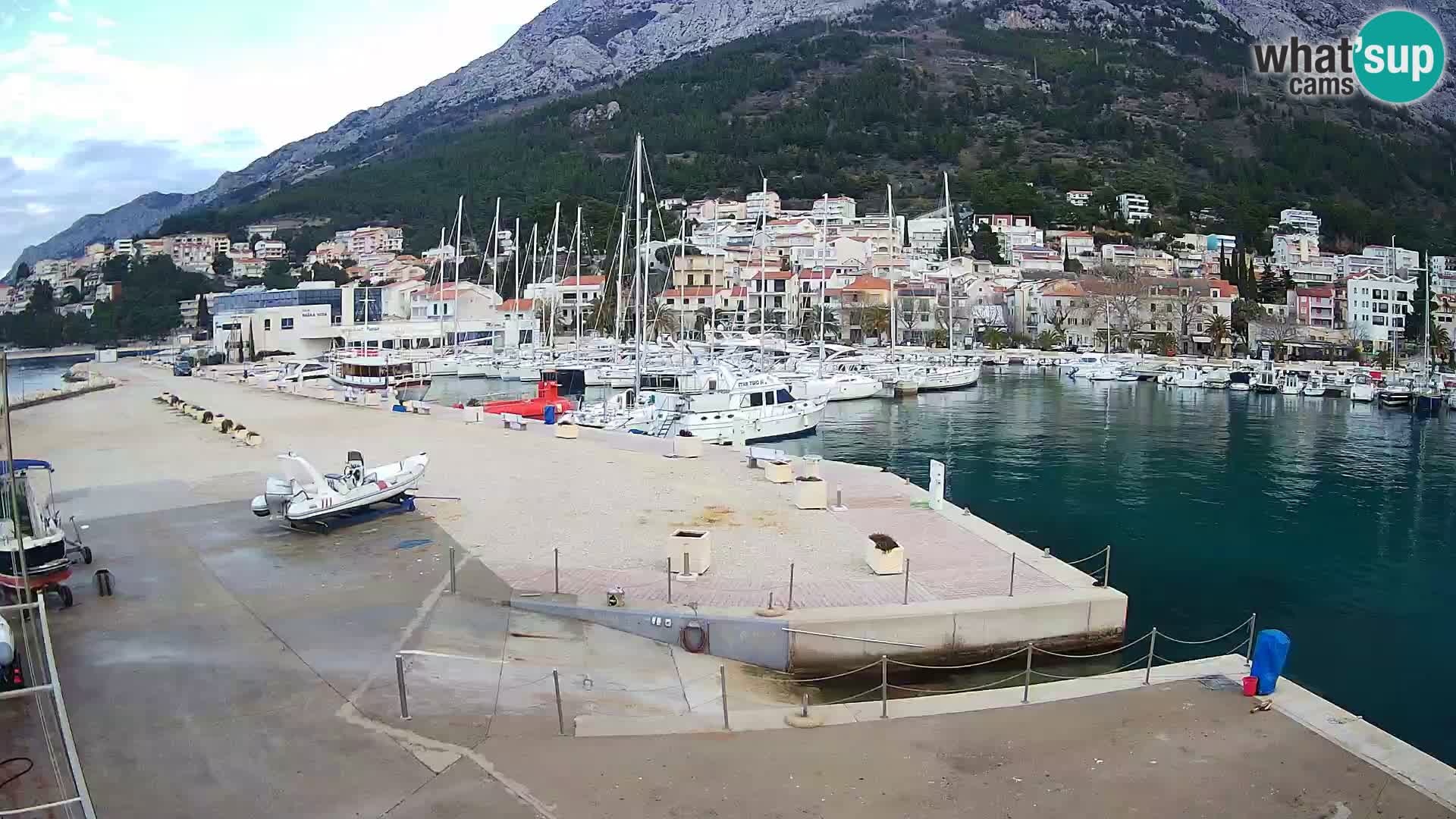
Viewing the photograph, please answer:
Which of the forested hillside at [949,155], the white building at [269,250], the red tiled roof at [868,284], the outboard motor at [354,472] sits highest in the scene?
the forested hillside at [949,155]

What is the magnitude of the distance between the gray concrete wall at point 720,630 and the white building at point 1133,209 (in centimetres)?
14227

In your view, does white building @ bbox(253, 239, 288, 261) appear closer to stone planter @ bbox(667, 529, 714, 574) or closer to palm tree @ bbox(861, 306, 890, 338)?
palm tree @ bbox(861, 306, 890, 338)

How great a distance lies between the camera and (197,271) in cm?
14550

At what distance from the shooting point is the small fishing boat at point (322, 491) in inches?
588

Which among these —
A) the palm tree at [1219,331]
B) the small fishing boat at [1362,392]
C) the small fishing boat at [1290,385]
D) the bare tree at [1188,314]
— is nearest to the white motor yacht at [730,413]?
the small fishing boat at [1362,392]

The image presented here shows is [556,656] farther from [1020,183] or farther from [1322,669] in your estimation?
[1020,183]

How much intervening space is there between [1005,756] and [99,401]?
144 ft

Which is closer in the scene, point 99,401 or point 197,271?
point 99,401

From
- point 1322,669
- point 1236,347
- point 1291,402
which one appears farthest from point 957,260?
point 1322,669

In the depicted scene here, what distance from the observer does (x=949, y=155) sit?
16700 cm

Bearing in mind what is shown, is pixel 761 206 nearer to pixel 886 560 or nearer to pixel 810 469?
pixel 810 469

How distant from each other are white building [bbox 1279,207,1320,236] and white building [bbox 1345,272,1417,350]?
5279 cm

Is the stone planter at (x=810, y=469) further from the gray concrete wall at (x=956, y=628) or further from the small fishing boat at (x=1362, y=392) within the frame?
the small fishing boat at (x=1362, y=392)

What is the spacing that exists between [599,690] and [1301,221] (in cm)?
15836
